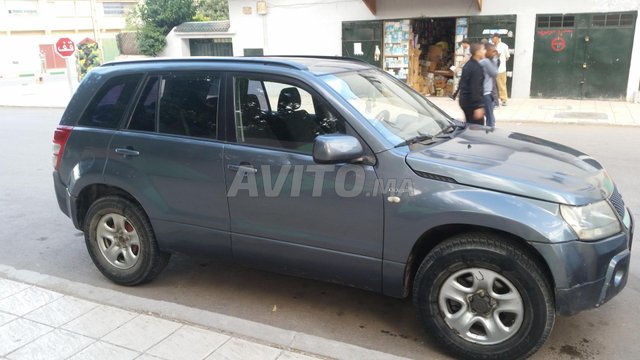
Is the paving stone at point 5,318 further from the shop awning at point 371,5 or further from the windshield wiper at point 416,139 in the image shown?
the shop awning at point 371,5

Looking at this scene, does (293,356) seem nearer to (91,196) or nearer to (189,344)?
(189,344)

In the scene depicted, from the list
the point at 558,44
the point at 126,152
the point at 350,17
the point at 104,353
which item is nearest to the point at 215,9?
the point at 350,17

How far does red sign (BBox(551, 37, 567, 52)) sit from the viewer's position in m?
15.3

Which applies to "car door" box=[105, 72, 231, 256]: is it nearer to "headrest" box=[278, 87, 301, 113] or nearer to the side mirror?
"headrest" box=[278, 87, 301, 113]

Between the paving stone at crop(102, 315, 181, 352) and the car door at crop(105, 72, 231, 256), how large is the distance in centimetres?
65

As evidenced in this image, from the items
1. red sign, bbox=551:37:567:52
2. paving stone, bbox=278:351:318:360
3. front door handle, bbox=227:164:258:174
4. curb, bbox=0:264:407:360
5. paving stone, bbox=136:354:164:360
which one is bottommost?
curb, bbox=0:264:407:360

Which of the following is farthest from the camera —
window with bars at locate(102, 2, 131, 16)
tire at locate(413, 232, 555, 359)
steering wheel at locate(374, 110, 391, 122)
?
window with bars at locate(102, 2, 131, 16)

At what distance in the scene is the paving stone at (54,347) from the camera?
3301 mm

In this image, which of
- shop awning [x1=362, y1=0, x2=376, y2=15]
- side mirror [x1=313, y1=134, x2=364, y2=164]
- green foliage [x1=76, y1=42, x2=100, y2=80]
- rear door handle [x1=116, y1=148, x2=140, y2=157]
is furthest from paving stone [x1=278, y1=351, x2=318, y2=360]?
green foliage [x1=76, y1=42, x2=100, y2=80]

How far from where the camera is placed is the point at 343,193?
3.46 m

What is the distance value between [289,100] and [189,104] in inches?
29.5

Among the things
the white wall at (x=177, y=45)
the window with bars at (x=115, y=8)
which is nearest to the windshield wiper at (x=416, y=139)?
the white wall at (x=177, y=45)

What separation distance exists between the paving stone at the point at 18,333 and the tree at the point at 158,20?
23.5m

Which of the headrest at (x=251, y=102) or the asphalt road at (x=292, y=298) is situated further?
the headrest at (x=251, y=102)
